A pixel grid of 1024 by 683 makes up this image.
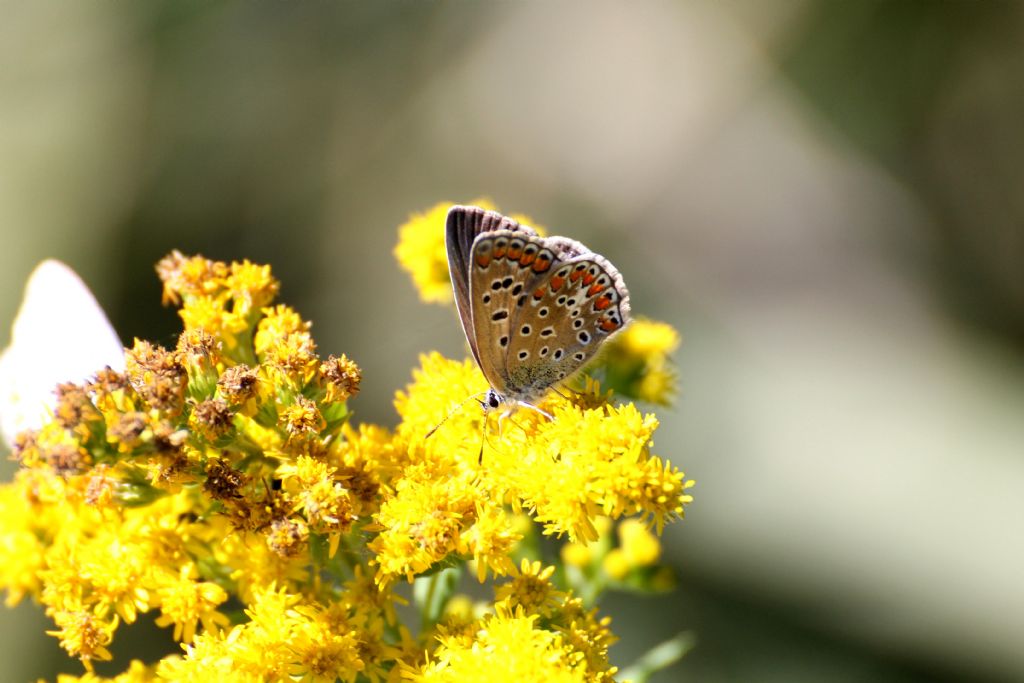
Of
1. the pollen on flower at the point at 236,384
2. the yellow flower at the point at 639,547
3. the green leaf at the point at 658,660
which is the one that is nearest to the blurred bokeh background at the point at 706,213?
the yellow flower at the point at 639,547

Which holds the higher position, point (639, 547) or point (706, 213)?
point (706, 213)

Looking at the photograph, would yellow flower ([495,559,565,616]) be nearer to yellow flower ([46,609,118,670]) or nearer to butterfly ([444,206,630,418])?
butterfly ([444,206,630,418])

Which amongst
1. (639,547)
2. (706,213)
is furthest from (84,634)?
(706,213)

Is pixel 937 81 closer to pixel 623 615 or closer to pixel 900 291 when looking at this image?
pixel 900 291

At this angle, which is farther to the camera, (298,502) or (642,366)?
(642,366)

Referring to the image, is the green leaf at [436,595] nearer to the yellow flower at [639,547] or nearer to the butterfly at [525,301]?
the butterfly at [525,301]

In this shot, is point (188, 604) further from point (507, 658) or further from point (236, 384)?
point (507, 658)

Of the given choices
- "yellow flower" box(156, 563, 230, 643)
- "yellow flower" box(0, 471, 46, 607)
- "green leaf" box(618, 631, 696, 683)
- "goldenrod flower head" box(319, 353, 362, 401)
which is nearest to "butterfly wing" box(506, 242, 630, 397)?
"goldenrod flower head" box(319, 353, 362, 401)
